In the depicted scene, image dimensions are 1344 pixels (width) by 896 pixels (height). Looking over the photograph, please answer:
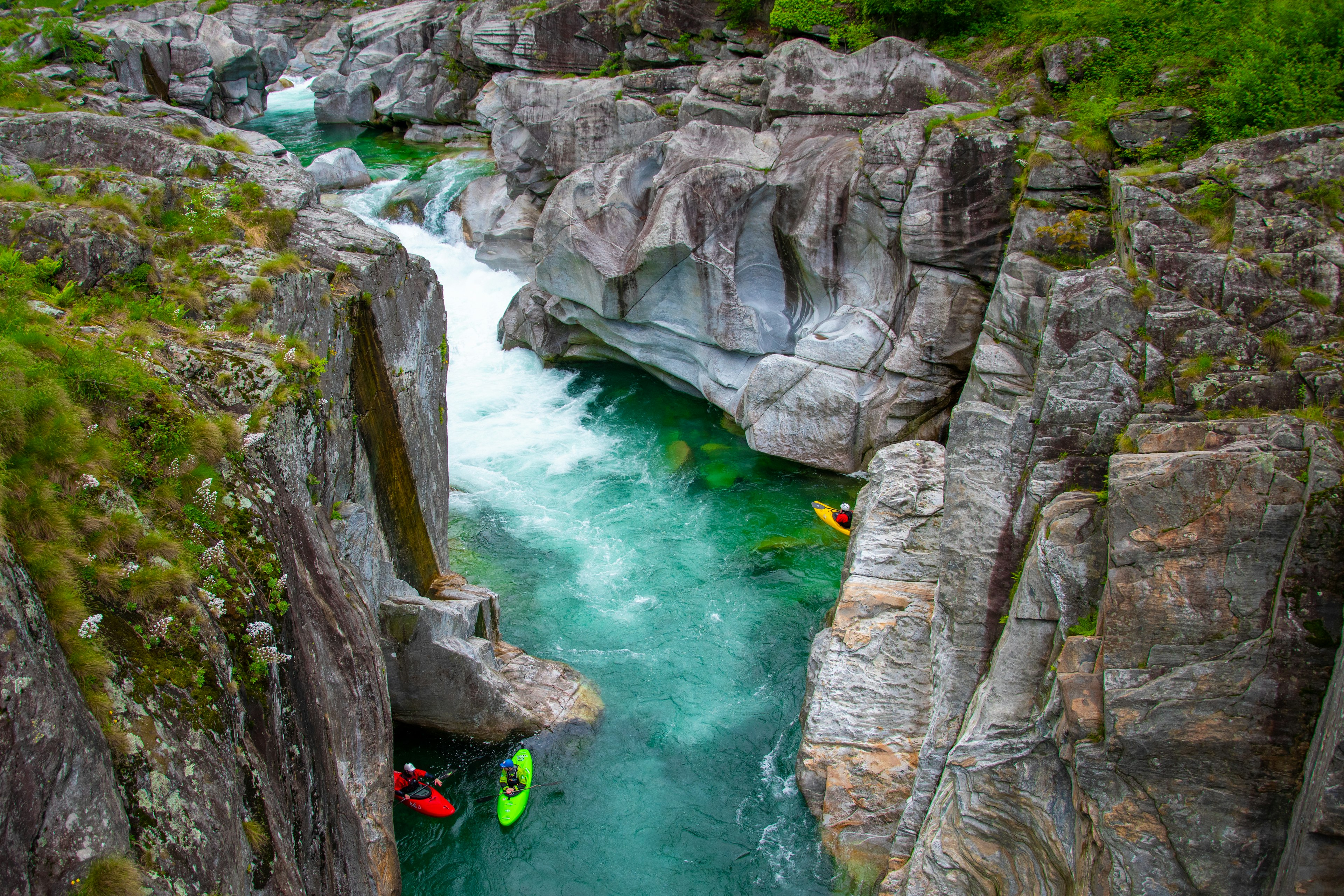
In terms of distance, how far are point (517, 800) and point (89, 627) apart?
8.08 m

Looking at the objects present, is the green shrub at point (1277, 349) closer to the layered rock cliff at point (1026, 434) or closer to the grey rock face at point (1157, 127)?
the layered rock cliff at point (1026, 434)

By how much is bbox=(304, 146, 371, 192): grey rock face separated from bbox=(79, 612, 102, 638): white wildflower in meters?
28.4

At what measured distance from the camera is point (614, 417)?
23.6 m

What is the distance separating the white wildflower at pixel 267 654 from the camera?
6867 millimetres

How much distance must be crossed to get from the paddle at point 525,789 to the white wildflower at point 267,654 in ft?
20.8

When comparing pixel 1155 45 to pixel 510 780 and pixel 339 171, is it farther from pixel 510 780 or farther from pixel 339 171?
pixel 339 171

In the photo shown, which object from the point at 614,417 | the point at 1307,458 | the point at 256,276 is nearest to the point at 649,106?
the point at 614,417

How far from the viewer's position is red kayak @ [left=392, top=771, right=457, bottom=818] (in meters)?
12.3

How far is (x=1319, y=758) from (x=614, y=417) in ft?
60.9

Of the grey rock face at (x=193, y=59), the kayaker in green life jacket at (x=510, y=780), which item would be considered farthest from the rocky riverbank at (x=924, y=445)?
the grey rock face at (x=193, y=59)

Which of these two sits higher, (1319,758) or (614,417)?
(1319,758)

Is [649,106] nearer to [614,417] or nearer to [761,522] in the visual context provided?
[614,417]

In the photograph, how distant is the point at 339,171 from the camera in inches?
1233

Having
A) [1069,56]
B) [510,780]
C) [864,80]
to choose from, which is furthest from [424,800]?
[1069,56]
